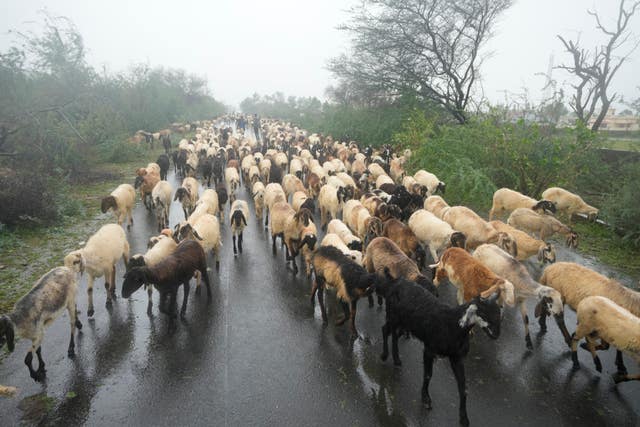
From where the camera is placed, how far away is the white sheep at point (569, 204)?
37.7ft

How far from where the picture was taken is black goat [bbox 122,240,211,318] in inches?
229

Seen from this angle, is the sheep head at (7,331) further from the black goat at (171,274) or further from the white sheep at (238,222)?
the white sheep at (238,222)

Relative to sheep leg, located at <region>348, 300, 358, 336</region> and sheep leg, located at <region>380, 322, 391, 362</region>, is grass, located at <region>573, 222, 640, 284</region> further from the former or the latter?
sheep leg, located at <region>348, 300, 358, 336</region>

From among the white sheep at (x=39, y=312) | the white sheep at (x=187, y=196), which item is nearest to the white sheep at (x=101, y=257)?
the white sheep at (x=39, y=312)

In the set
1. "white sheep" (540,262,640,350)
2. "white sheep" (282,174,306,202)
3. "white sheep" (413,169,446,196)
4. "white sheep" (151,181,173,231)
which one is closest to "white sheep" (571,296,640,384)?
"white sheep" (540,262,640,350)

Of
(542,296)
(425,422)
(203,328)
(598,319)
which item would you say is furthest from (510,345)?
(203,328)

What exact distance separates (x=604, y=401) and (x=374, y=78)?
2383cm

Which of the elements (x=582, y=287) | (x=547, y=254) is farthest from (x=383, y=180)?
(x=582, y=287)

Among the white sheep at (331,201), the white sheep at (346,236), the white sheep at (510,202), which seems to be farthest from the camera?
the white sheep at (331,201)

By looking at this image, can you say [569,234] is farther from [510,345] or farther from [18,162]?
[18,162]

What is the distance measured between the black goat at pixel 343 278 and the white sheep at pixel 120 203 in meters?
6.75

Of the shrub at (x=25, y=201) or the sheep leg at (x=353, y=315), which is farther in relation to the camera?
the shrub at (x=25, y=201)

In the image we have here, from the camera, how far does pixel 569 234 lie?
28.8 ft

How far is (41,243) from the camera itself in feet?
31.6
